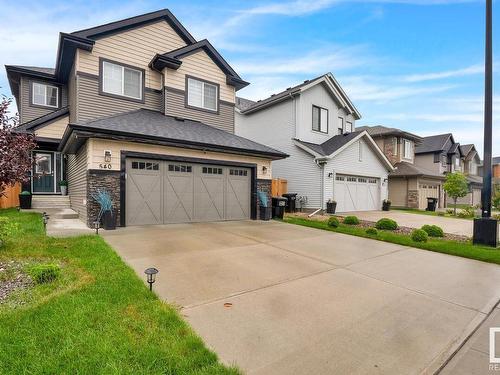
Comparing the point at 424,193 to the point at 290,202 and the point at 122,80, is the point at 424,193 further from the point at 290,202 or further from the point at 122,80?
the point at 122,80

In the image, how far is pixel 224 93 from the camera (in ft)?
47.6

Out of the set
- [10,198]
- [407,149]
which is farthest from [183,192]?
[407,149]

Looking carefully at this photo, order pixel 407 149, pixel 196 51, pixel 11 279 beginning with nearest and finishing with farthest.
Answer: pixel 11 279 → pixel 196 51 → pixel 407 149

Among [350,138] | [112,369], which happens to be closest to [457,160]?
[350,138]

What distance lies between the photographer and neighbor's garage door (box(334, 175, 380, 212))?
16.7m

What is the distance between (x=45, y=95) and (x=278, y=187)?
13.9 m

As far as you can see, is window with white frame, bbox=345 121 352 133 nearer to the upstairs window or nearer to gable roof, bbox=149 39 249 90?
the upstairs window

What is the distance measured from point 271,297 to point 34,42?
16.4m

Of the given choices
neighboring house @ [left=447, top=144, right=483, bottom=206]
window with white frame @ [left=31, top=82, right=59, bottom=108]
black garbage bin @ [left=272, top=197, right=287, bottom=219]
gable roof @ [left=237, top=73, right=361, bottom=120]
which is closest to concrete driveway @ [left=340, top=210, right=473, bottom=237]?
black garbage bin @ [left=272, top=197, right=287, bottom=219]

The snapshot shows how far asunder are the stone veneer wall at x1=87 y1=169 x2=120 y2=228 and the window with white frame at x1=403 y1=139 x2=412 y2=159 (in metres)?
24.5

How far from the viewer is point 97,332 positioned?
2.79m

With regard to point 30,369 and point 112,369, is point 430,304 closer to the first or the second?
point 112,369

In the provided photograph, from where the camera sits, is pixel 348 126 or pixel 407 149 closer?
pixel 348 126

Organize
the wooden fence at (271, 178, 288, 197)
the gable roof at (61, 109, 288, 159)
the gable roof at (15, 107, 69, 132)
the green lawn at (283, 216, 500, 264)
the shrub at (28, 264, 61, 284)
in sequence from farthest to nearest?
the wooden fence at (271, 178, 288, 197) < the gable roof at (15, 107, 69, 132) < the gable roof at (61, 109, 288, 159) < the green lawn at (283, 216, 500, 264) < the shrub at (28, 264, 61, 284)
